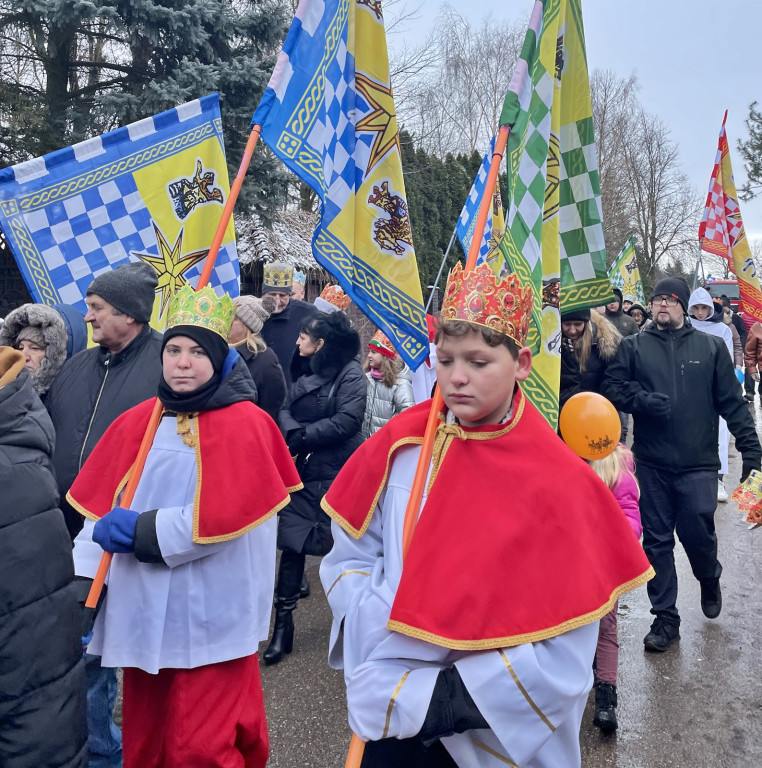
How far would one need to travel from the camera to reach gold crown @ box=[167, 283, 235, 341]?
113 inches

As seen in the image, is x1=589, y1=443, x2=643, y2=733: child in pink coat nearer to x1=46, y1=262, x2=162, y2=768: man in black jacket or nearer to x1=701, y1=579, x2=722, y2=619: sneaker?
x1=701, y1=579, x2=722, y2=619: sneaker

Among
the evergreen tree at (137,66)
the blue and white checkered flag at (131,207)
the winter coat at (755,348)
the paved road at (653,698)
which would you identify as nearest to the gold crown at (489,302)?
the paved road at (653,698)

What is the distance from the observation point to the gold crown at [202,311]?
2877mm

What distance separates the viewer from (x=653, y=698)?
168 inches

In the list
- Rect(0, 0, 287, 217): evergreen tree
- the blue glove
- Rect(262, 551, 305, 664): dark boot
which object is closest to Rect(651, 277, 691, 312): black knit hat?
Rect(262, 551, 305, 664): dark boot

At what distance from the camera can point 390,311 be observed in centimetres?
357

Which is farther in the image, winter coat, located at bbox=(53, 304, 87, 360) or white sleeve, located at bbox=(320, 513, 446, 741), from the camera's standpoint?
winter coat, located at bbox=(53, 304, 87, 360)

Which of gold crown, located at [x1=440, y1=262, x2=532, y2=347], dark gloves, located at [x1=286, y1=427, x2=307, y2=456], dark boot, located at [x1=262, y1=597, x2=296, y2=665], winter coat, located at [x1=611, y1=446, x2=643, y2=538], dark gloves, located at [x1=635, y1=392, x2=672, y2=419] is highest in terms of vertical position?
gold crown, located at [x1=440, y1=262, x2=532, y2=347]

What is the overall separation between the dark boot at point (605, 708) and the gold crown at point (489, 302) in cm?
254

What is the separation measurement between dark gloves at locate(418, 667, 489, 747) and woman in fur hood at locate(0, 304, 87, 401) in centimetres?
279

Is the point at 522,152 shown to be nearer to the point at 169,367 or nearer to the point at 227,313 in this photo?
the point at 227,313

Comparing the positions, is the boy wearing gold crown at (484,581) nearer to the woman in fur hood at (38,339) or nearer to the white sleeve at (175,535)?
the white sleeve at (175,535)

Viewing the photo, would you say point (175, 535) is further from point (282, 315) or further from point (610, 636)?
point (282, 315)

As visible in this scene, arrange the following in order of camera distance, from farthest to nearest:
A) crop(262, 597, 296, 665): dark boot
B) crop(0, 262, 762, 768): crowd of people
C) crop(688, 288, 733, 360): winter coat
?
crop(688, 288, 733, 360): winter coat
crop(262, 597, 296, 665): dark boot
crop(0, 262, 762, 768): crowd of people
